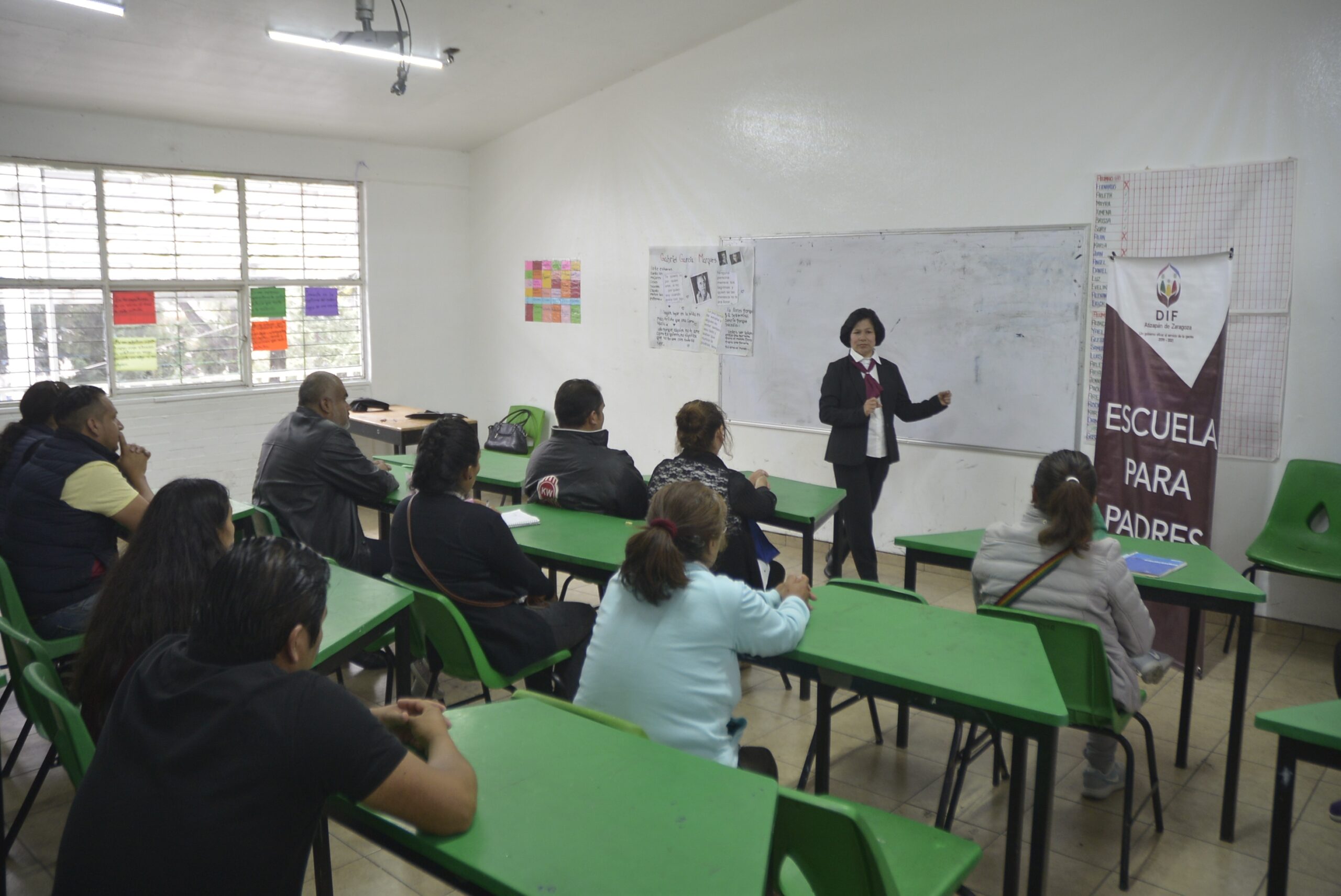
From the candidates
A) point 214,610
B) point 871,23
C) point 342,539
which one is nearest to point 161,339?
point 342,539

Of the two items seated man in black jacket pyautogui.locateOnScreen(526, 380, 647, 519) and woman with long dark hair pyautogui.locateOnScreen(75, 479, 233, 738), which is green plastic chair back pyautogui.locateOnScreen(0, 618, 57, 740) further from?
seated man in black jacket pyautogui.locateOnScreen(526, 380, 647, 519)

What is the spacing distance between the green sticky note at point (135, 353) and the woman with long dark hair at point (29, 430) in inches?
111

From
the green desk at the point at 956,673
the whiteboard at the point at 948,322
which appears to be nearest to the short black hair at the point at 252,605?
the green desk at the point at 956,673

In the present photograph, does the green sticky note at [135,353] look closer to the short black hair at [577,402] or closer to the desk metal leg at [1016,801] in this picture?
the short black hair at [577,402]

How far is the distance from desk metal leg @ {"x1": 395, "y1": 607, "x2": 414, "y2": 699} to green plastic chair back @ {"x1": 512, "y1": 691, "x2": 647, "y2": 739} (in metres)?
0.74

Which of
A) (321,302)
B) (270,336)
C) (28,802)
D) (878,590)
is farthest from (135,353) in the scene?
(878,590)

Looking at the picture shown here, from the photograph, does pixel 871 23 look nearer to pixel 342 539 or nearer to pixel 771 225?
pixel 771 225

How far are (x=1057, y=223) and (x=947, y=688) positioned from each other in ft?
11.1

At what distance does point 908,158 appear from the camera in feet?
16.9

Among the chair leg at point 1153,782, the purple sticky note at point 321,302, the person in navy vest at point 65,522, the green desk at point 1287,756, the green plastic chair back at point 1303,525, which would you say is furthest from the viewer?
the purple sticky note at point 321,302

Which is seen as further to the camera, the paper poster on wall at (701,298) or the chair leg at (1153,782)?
the paper poster on wall at (701,298)

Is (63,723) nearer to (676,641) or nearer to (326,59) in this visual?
(676,641)

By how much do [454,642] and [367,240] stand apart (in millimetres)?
5049

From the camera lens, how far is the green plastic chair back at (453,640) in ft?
8.71
